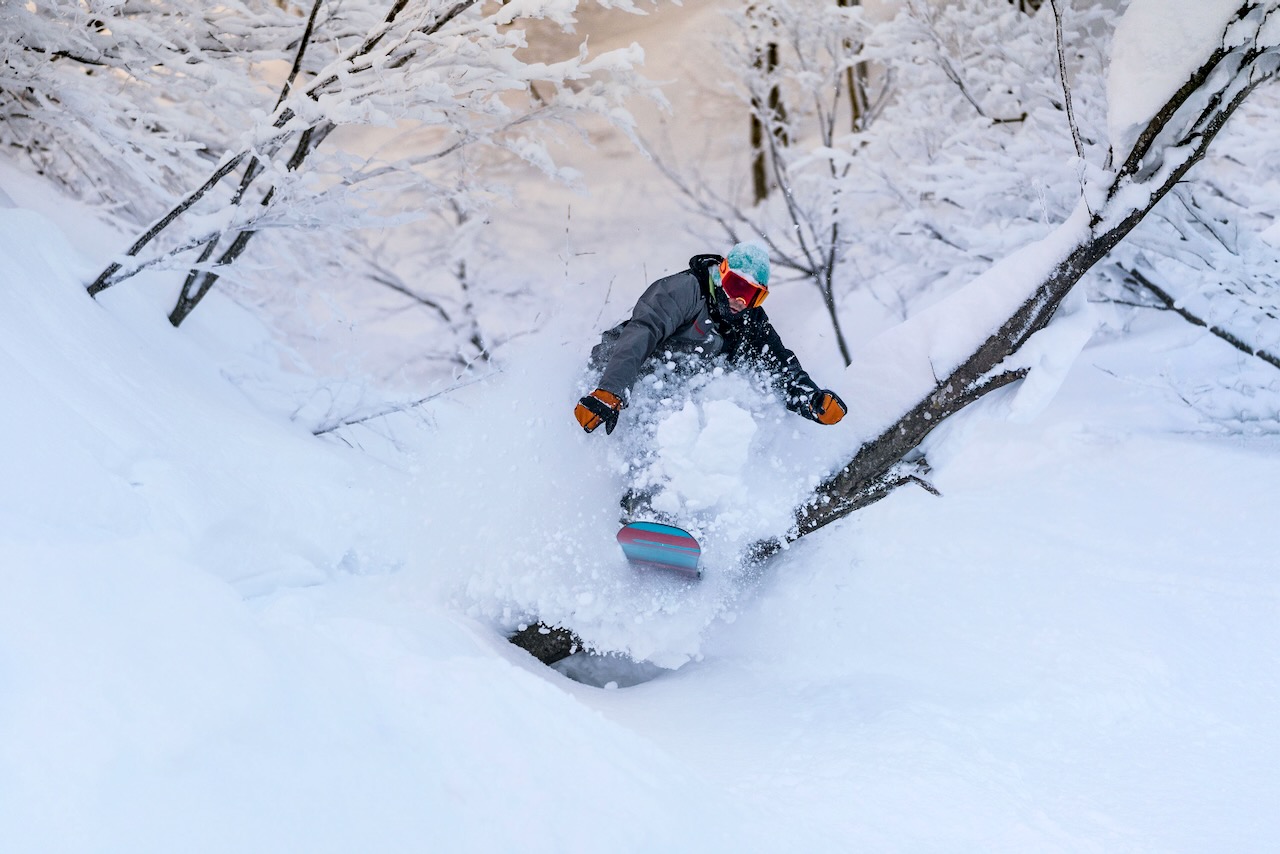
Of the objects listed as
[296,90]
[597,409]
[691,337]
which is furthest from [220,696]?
[296,90]

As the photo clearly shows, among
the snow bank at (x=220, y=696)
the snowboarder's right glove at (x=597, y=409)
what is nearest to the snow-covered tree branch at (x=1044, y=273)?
the snowboarder's right glove at (x=597, y=409)

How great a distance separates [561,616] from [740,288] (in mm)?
1433

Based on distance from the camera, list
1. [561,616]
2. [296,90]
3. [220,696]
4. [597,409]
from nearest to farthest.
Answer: [220,696] < [597,409] < [296,90] < [561,616]

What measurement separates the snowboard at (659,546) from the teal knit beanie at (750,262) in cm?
93

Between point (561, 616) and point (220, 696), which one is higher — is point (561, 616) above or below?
below

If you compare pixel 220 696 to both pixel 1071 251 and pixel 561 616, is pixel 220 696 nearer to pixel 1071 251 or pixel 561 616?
pixel 561 616

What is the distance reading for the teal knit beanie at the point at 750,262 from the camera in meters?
2.74

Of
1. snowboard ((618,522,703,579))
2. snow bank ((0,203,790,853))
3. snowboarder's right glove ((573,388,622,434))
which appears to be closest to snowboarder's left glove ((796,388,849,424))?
snowboard ((618,522,703,579))

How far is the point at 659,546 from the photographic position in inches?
110

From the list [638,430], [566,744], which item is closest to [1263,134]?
[638,430]

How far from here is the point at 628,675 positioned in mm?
3523

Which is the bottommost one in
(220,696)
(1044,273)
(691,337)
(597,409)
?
(220,696)

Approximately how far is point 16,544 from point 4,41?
2.84 meters

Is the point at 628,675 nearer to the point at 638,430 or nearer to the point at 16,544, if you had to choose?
the point at 638,430
